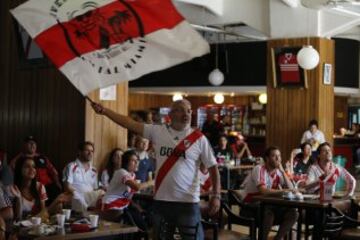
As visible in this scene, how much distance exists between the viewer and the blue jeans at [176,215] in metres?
5.05

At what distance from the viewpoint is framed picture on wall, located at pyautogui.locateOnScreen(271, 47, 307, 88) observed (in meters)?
14.0

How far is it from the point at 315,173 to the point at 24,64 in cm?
421

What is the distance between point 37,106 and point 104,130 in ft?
4.01

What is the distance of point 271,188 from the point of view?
7.68m

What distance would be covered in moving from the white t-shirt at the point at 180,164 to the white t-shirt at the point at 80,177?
245cm

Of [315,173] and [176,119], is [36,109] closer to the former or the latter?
[315,173]

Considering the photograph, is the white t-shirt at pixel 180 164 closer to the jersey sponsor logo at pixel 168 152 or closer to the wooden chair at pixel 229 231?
the jersey sponsor logo at pixel 168 152

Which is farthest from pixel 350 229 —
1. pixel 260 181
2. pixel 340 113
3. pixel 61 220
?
pixel 340 113

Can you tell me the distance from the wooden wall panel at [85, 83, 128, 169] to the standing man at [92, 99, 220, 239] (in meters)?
3.26

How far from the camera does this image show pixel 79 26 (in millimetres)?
4312

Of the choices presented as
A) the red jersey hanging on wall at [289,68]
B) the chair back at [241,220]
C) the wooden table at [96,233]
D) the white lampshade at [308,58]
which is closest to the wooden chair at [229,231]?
the chair back at [241,220]

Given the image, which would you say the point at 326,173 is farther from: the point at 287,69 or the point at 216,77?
the point at 216,77

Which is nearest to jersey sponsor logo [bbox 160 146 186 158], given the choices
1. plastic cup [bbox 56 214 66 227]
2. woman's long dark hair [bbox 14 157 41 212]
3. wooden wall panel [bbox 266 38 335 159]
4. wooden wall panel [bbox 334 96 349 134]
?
plastic cup [bbox 56 214 66 227]

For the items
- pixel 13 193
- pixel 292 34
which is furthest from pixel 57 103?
pixel 292 34
